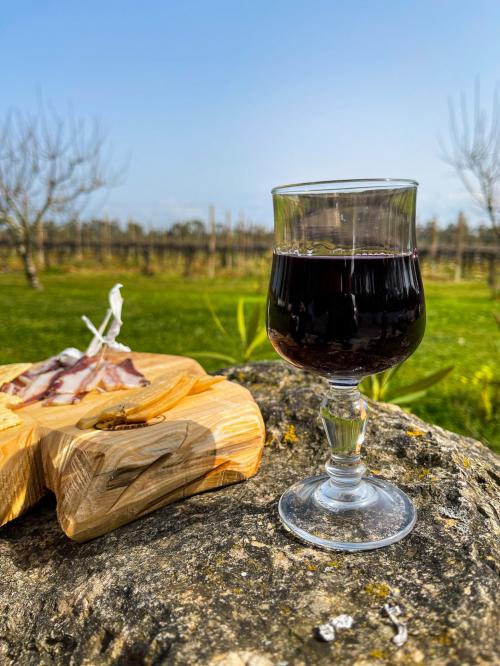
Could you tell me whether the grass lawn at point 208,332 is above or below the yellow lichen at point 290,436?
below

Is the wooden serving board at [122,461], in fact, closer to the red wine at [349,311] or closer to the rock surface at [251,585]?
the rock surface at [251,585]

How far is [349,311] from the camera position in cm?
132

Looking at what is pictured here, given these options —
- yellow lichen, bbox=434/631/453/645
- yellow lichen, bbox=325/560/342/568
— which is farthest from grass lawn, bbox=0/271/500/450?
yellow lichen, bbox=434/631/453/645

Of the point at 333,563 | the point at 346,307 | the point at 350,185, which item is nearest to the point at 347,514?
the point at 333,563

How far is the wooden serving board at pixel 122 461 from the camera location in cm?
143

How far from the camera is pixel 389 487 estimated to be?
156cm

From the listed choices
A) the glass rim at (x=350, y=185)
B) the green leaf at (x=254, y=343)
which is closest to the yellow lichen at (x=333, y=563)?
the glass rim at (x=350, y=185)

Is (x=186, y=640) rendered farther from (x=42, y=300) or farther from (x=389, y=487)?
(x=42, y=300)

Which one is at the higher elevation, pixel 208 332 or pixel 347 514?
pixel 347 514

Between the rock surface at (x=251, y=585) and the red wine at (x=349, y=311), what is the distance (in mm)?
447

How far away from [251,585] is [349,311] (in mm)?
672

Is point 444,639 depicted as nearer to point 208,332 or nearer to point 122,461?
point 122,461

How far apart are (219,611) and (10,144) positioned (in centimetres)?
2293

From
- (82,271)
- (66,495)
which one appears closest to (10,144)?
(82,271)
